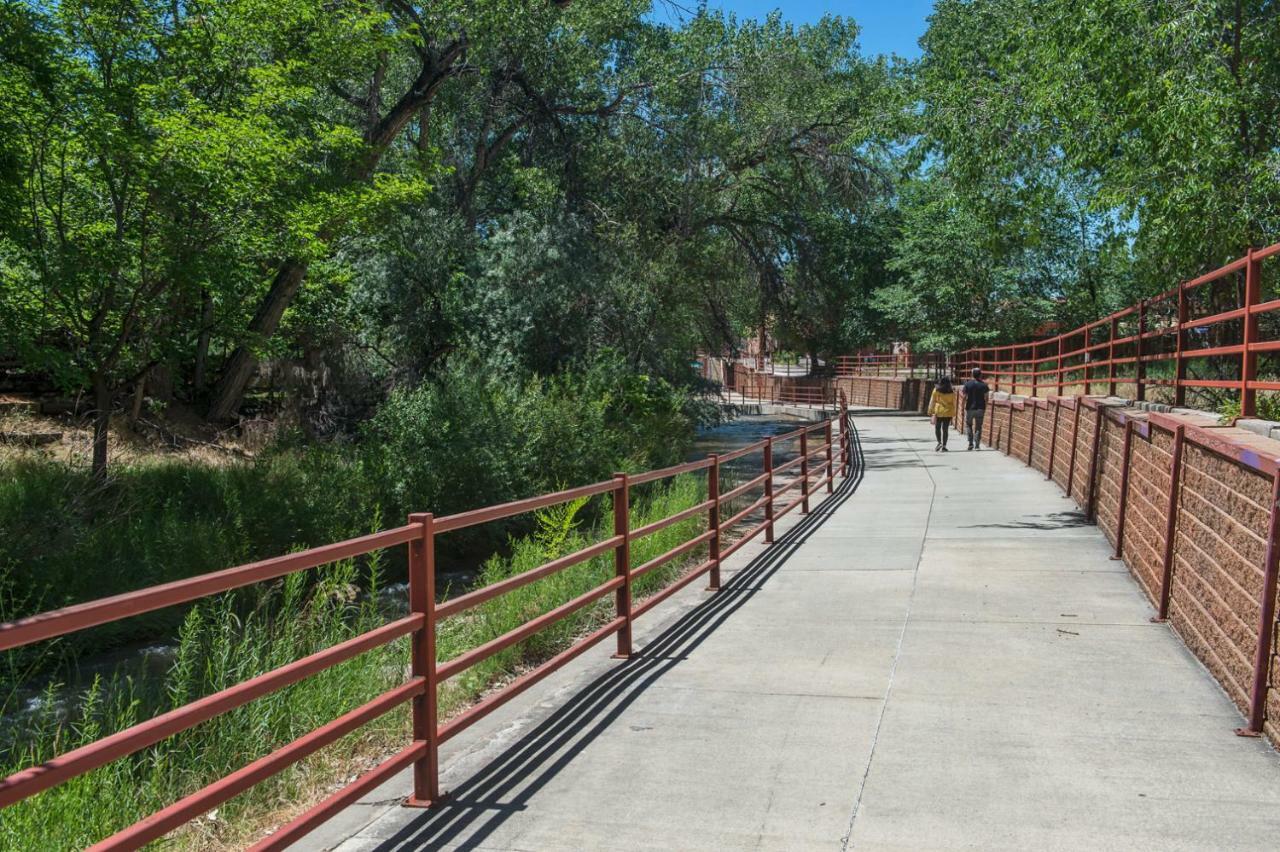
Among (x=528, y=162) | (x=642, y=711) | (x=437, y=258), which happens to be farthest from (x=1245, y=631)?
(x=528, y=162)

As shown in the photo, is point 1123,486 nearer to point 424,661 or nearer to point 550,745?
point 550,745

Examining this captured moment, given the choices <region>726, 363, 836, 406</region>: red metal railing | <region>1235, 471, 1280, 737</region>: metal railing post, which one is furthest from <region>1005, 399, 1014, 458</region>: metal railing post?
<region>726, 363, 836, 406</region>: red metal railing

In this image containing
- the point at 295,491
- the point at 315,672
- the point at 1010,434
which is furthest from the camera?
the point at 1010,434

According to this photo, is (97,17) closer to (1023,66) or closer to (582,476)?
(582,476)

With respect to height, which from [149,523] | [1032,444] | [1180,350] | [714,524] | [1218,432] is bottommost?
[149,523]

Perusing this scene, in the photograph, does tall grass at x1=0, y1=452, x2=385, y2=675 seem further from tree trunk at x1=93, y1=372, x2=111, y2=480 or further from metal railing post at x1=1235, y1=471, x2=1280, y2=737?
metal railing post at x1=1235, y1=471, x2=1280, y2=737

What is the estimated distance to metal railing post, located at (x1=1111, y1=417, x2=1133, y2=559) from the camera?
A: 30.8 ft

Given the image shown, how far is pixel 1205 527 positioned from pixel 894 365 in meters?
44.6

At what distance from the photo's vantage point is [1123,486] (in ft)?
31.6

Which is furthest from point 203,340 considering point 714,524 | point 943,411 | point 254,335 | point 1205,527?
point 1205,527

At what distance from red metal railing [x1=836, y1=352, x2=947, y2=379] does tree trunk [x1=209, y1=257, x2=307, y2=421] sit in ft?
99.6

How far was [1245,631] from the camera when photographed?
5266 millimetres

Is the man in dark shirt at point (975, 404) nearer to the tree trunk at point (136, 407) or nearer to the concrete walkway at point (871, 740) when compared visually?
the concrete walkway at point (871, 740)

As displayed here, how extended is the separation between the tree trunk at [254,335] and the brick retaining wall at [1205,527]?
36.6 feet
